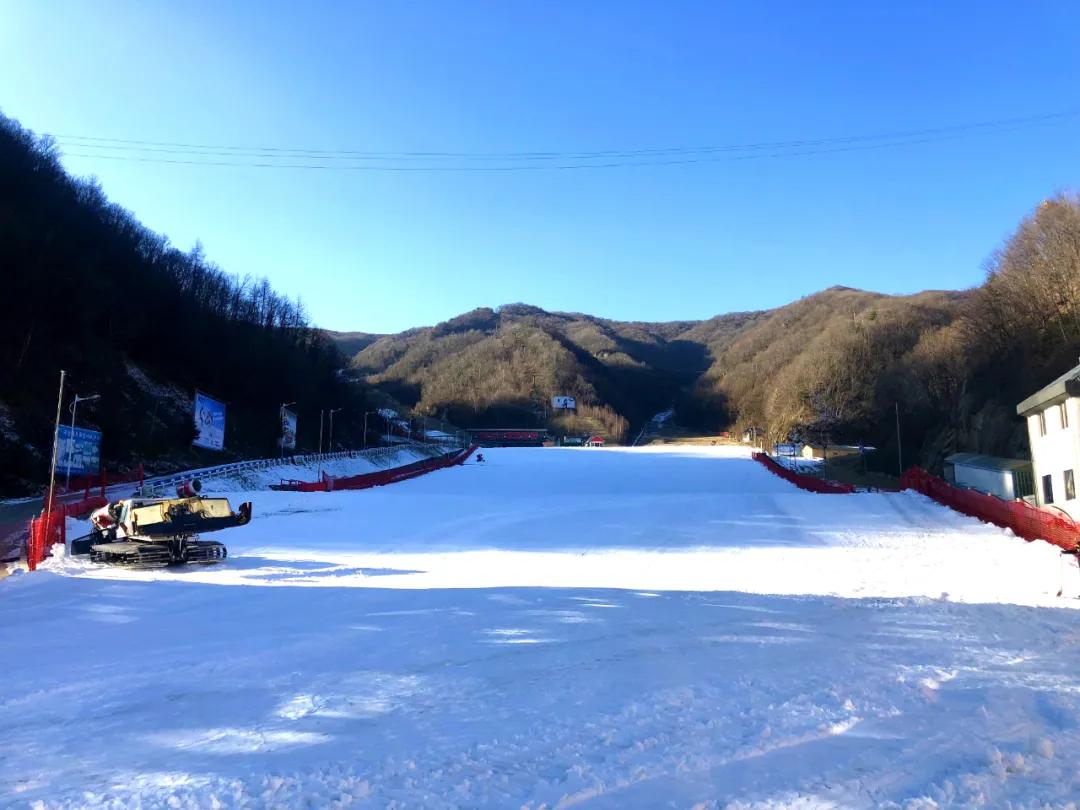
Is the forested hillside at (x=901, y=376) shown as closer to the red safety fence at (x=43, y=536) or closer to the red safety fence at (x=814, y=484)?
the red safety fence at (x=814, y=484)

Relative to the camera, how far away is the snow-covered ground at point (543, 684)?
437cm

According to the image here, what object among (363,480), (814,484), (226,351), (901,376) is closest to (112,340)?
(226,351)

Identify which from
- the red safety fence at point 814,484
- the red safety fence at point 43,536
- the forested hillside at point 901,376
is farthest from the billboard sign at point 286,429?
the forested hillside at point 901,376

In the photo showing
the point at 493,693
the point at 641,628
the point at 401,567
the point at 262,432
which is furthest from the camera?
the point at 262,432

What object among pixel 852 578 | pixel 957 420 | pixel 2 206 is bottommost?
pixel 852 578

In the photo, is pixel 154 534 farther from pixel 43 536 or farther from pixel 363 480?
pixel 363 480

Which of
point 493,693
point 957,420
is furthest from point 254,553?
point 957,420

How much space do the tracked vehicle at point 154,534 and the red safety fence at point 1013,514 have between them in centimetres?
1601

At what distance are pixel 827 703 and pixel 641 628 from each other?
307 cm

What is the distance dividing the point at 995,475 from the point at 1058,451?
8.83m

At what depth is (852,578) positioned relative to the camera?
41.9ft

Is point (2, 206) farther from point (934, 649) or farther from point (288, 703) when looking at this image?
point (934, 649)

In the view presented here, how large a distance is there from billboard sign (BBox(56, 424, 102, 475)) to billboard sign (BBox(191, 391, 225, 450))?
674 inches

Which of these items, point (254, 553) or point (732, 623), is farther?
point (254, 553)
